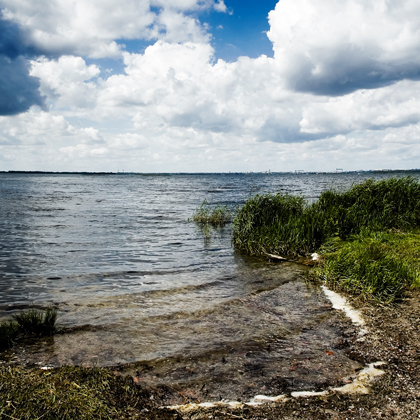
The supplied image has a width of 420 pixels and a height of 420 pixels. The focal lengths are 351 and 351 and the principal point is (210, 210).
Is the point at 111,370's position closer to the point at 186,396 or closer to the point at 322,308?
the point at 186,396

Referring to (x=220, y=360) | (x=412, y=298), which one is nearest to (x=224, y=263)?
(x=412, y=298)

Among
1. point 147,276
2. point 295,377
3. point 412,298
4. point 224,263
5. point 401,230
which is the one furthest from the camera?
point 401,230

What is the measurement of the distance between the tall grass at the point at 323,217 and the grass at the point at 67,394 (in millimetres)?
9408

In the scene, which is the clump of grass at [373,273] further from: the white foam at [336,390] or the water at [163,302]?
the white foam at [336,390]

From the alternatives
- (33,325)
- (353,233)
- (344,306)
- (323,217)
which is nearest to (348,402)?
(344,306)

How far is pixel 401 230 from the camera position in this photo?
14.4 meters

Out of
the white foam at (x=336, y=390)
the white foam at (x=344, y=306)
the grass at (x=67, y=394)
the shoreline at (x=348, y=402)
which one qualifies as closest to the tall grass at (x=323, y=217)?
the white foam at (x=344, y=306)

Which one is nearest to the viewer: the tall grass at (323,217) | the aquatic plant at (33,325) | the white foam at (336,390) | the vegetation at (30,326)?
the white foam at (336,390)

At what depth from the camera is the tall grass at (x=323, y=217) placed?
1310 centimetres

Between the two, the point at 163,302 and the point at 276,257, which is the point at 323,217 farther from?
the point at 163,302

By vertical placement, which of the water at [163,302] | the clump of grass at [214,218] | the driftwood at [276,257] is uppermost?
the clump of grass at [214,218]

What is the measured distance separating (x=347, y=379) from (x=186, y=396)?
2.18m

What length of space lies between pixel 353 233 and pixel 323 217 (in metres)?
1.40

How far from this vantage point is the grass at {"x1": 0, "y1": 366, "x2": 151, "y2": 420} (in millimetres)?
3779
